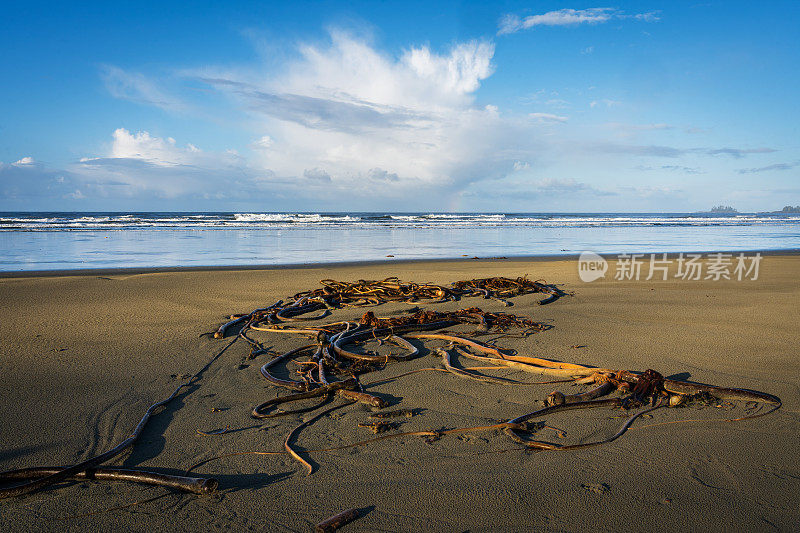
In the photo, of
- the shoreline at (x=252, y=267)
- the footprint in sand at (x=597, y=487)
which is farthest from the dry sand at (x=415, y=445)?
the shoreline at (x=252, y=267)

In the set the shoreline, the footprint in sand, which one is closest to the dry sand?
the footprint in sand

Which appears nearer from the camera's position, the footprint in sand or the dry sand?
the dry sand

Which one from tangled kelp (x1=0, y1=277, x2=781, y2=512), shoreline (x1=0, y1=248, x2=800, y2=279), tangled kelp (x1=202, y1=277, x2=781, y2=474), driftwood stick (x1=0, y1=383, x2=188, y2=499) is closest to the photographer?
driftwood stick (x1=0, y1=383, x2=188, y2=499)

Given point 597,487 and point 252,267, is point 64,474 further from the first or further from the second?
point 252,267

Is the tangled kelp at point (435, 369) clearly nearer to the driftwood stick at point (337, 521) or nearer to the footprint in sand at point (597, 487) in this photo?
the footprint in sand at point (597, 487)

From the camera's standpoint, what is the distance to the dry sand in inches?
61.7

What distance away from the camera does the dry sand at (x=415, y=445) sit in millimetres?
1567

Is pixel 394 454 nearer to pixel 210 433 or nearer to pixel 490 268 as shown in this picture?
pixel 210 433

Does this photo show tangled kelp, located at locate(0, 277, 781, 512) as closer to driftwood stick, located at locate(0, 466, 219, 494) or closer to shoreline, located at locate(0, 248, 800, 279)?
driftwood stick, located at locate(0, 466, 219, 494)

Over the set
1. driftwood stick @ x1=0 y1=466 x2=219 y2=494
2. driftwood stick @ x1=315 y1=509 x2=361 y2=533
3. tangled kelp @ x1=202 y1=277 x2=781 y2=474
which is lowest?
driftwood stick @ x1=315 y1=509 x2=361 y2=533

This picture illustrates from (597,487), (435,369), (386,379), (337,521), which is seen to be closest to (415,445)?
(337,521)

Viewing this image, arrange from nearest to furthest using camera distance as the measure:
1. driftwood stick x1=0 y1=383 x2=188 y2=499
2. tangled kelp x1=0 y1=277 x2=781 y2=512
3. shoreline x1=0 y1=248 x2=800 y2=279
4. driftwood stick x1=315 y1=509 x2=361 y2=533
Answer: driftwood stick x1=315 y1=509 x2=361 y2=533 → driftwood stick x1=0 y1=383 x2=188 y2=499 → tangled kelp x1=0 y1=277 x2=781 y2=512 → shoreline x1=0 y1=248 x2=800 y2=279

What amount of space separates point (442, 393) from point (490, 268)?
6.69 m

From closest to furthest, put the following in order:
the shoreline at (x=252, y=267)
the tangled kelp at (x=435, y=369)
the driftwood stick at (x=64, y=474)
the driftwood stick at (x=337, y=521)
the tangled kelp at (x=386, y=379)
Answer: the driftwood stick at (x=337, y=521)
the driftwood stick at (x=64, y=474)
the tangled kelp at (x=386, y=379)
the tangled kelp at (x=435, y=369)
the shoreline at (x=252, y=267)
